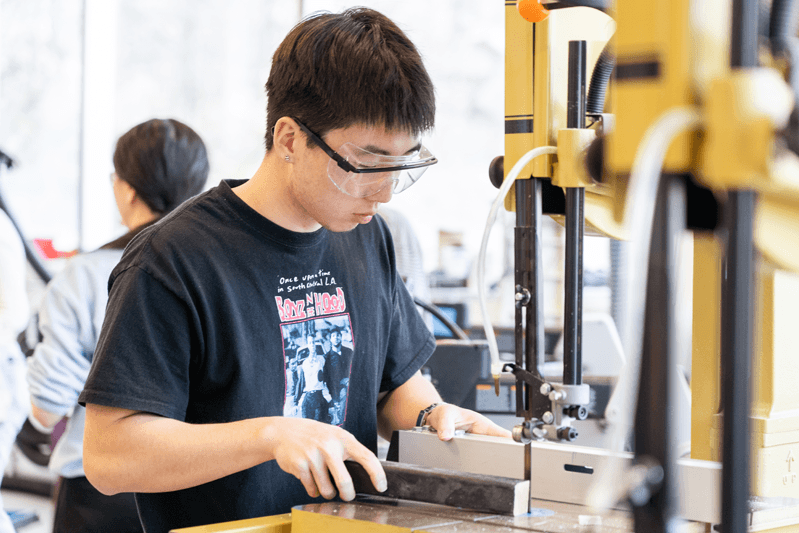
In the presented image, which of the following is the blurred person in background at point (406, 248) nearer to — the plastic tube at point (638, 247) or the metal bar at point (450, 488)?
the metal bar at point (450, 488)

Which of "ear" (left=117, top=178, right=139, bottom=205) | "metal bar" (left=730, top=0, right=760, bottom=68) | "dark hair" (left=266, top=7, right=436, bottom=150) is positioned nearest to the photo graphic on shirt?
"dark hair" (left=266, top=7, right=436, bottom=150)

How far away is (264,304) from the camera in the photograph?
53.0 inches

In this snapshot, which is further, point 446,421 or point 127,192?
point 127,192

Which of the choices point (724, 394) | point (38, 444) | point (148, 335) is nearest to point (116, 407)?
point (148, 335)

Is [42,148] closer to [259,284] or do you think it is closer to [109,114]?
[109,114]

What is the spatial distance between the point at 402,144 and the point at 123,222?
139 cm

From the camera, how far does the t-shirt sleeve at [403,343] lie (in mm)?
1635

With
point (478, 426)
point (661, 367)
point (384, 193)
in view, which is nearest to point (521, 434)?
point (478, 426)

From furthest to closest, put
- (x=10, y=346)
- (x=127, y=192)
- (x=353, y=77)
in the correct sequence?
(x=10, y=346), (x=127, y=192), (x=353, y=77)

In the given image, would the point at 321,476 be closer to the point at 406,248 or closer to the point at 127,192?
the point at 127,192

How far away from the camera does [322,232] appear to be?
4.82 feet

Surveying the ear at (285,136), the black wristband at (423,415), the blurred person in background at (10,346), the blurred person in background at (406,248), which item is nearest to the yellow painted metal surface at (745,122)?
the ear at (285,136)

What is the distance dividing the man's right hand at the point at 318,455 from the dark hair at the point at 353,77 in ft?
1.60

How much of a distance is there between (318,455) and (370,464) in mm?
85
